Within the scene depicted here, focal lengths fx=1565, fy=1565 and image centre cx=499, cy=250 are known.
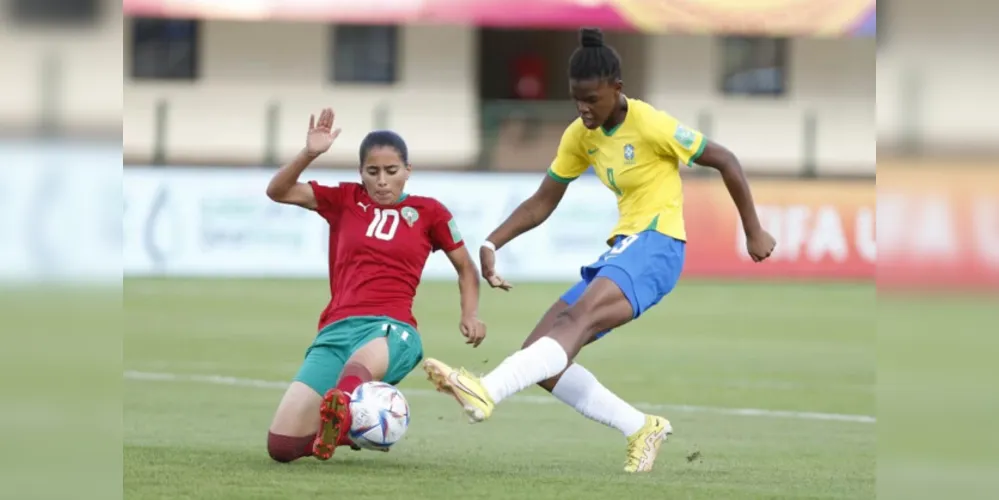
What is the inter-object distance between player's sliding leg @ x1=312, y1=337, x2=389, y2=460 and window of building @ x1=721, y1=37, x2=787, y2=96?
27211 mm

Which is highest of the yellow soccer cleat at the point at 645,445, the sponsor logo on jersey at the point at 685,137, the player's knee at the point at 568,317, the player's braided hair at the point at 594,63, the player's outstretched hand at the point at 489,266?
the player's braided hair at the point at 594,63

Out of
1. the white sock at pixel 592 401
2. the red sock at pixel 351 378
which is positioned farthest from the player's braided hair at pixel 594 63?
the red sock at pixel 351 378

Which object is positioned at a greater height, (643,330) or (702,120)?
(702,120)

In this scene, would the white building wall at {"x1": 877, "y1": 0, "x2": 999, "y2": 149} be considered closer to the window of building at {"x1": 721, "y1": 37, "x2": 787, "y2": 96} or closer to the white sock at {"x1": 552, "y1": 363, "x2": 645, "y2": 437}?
the white sock at {"x1": 552, "y1": 363, "x2": 645, "y2": 437}

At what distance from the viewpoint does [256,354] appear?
13.5 meters

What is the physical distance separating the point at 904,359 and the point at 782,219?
2301cm

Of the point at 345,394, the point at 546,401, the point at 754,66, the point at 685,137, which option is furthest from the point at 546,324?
the point at 754,66

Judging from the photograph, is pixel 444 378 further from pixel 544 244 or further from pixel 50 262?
pixel 544 244

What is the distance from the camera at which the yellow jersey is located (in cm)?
685

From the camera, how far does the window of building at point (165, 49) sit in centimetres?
3144

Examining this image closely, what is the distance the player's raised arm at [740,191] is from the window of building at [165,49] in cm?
2585

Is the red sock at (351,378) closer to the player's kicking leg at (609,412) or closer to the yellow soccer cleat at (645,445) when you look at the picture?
the player's kicking leg at (609,412)

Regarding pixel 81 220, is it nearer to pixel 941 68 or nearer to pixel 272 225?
pixel 941 68

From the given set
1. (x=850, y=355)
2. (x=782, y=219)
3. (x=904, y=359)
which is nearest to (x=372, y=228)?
(x=904, y=359)
